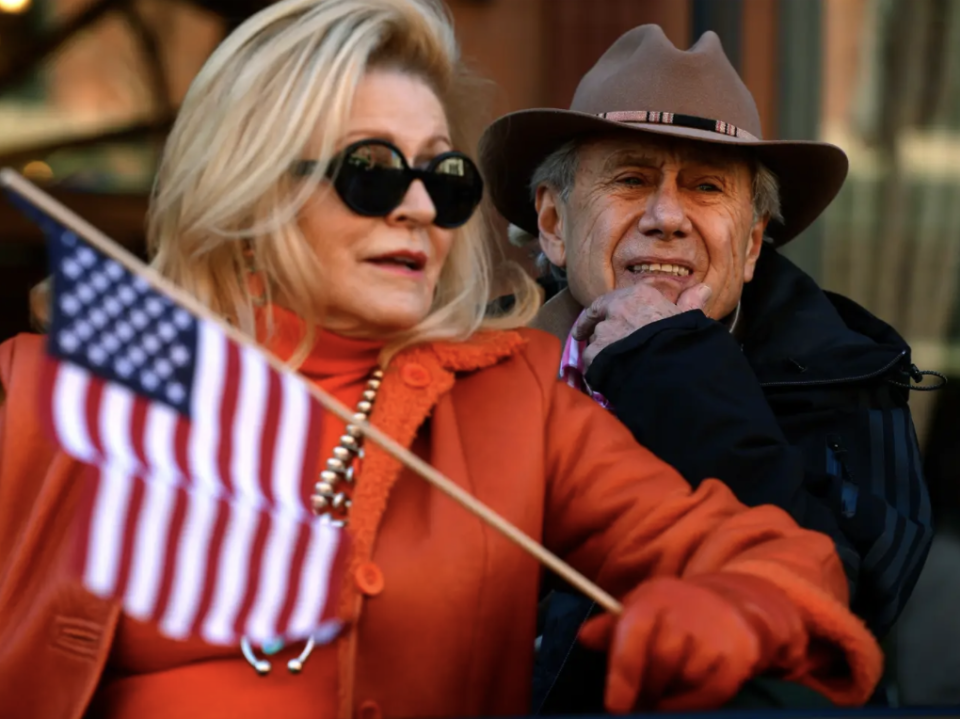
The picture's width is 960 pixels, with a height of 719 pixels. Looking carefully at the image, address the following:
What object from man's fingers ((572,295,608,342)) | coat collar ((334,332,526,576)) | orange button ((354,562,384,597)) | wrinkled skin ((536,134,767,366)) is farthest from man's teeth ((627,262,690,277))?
orange button ((354,562,384,597))

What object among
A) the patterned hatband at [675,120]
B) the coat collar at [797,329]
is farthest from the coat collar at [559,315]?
the patterned hatband at [675,120]

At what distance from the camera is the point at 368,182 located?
1.92 meters

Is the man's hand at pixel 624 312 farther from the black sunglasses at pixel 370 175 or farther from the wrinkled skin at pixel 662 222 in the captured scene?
the black sunglasses at pixel 370 175

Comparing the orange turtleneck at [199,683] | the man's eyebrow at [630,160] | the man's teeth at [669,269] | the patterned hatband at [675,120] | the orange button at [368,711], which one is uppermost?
the patterned hatband at [675,120]

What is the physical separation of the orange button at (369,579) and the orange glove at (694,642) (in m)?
0.31

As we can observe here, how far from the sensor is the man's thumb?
2.49 metres

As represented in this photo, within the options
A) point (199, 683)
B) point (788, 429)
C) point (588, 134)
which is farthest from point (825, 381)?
point (199, 683)

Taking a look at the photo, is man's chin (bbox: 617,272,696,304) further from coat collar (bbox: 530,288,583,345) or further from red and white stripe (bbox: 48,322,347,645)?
red and white stripe (bbox: 48,322,347,645)

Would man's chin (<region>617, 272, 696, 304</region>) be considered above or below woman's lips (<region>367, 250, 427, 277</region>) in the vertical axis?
below

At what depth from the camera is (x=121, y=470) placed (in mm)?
1609

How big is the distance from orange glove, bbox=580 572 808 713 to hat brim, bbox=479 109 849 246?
1053 mm

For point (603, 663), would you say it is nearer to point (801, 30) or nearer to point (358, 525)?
point (358, 525)

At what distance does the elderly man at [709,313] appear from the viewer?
2164 mm

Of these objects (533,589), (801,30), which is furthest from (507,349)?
(801,30)
